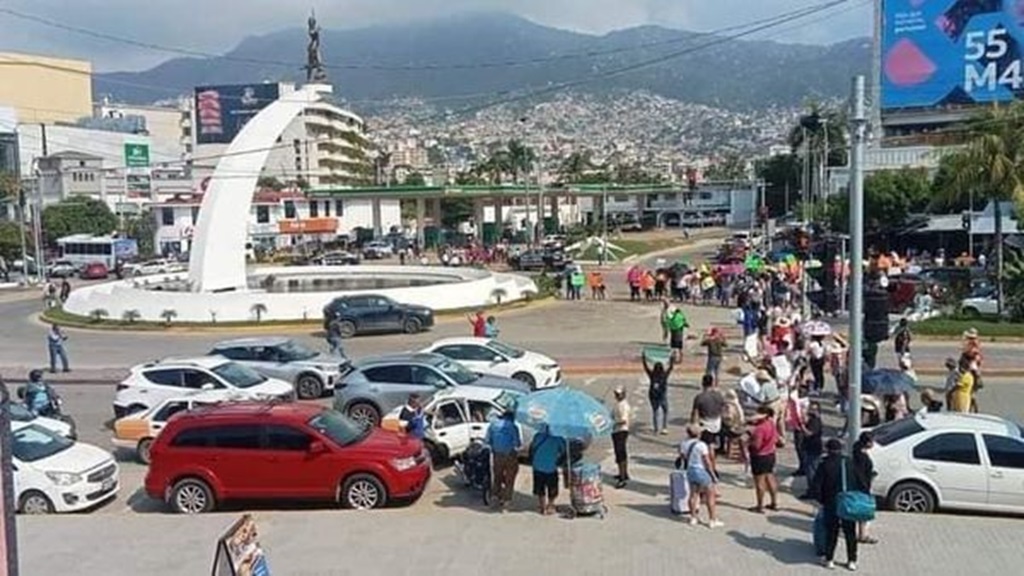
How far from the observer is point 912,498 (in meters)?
13.6

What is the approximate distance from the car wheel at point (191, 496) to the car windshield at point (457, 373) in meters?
6.49

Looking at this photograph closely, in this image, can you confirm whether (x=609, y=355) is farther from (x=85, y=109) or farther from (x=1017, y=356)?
(x=85, y=109)

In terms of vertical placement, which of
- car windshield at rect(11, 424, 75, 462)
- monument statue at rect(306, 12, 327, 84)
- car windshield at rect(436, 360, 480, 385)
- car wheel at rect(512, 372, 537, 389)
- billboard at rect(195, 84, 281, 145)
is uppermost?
billboard at rect(195, 84, 281, 145)

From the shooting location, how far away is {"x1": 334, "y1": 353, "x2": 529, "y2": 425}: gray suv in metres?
19.6

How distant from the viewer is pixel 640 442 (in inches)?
729

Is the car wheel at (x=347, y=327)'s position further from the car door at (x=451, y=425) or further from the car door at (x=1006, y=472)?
the car door at (x=1006, y=472)

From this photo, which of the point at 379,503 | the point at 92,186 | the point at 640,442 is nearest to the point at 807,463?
the point at 640,442

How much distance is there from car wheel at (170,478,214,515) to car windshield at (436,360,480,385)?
6492 mm

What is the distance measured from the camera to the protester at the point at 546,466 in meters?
13.6

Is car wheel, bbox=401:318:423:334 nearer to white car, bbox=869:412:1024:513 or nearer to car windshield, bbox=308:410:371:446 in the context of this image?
car windshield, bbox=308:410:371:446

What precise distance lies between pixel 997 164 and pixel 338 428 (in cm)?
2855

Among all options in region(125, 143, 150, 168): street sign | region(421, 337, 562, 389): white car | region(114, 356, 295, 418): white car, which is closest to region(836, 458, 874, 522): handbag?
region(114, 356, 295, 418): white car

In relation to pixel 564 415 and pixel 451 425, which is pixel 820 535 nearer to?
pixel 564 415

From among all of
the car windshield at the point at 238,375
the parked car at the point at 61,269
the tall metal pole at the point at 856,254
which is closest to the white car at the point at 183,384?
the car windshield at the point at 238,375
